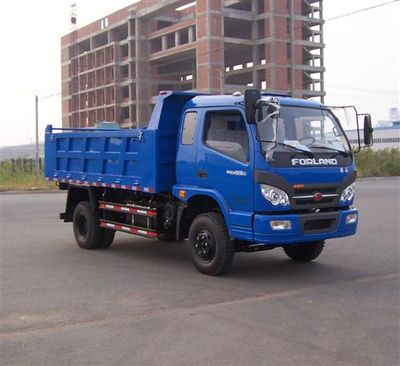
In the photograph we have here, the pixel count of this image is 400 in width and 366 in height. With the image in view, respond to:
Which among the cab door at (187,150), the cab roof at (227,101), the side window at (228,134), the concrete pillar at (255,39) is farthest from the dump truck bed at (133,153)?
the concrete pillar at (255,39)

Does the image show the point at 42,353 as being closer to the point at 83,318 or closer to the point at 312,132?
the point at 83,318

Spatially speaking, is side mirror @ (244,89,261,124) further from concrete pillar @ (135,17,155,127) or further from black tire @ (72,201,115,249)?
concrete pillar @ (135,17,155,127)

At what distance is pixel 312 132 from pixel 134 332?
4087 mm

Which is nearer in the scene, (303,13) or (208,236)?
(208,236)

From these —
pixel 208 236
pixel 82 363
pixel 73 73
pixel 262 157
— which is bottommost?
pixel 82 363

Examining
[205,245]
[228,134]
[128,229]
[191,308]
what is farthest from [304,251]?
[191,308]

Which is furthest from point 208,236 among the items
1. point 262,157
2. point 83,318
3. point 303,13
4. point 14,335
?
point 303,13

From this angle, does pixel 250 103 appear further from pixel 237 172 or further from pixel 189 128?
pixel 189 128

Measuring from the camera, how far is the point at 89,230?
34.4ft

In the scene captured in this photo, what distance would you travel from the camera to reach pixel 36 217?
51.0 feet

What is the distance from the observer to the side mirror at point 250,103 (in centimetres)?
748

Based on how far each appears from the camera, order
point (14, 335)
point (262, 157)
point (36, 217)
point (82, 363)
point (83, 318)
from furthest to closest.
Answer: point (36, 217)
point (262, 157)
point (83, 318)
point (14, 335)
point (82, 363)

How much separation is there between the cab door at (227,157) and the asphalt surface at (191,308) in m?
1.23

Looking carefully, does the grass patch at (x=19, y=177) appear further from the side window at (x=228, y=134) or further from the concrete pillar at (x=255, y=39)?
the concrete pillar at (x=255, y=39)
